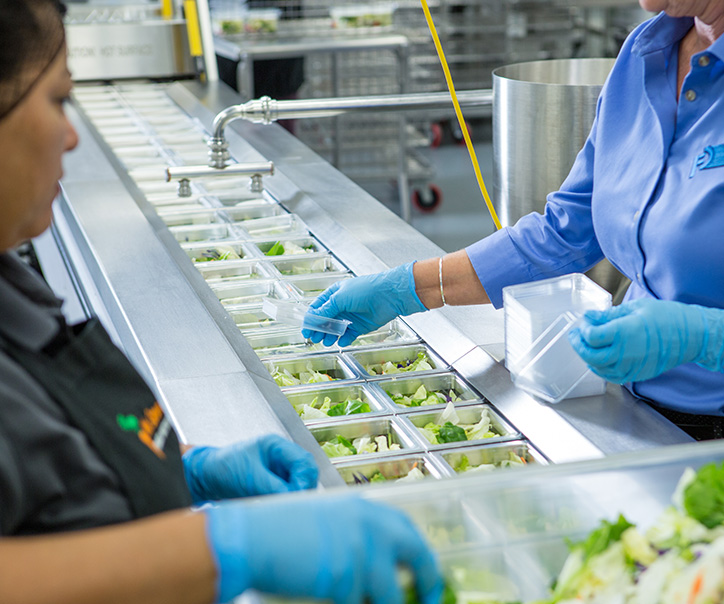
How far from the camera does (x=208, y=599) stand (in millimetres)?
812

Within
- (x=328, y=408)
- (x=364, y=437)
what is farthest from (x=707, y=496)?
(x=328, y=408)

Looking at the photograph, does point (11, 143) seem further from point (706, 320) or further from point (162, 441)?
point (706, 320)

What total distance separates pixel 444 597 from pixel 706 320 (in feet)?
2.55

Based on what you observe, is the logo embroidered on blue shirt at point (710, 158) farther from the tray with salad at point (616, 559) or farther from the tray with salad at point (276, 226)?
the tray with salad at point (276, 226)

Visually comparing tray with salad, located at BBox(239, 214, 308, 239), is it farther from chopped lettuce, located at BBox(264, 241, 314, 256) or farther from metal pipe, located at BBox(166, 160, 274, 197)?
metal pipe, located at BBox(166, 160, 274, 197)

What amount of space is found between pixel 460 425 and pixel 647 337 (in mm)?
396

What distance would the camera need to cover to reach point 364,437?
160 centimetres

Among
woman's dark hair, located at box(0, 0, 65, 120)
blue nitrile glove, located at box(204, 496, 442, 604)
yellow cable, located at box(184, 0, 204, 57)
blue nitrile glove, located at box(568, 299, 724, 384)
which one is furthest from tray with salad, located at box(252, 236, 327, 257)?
yellow cable, located at box(184, 0, 204, 57)

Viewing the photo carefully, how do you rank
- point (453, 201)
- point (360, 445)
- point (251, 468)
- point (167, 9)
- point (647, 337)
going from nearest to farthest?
point (251, 468), point (647, 337), point (360, 445), point (167, 9), point (453, 201)

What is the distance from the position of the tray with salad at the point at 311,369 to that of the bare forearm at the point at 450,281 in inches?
10.1

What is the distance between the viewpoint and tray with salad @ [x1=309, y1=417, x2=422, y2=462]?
1532mm

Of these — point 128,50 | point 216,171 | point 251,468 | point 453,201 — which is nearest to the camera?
point 251,468

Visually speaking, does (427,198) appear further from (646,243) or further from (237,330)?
(646,243)

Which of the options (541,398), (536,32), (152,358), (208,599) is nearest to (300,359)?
(152,358)
